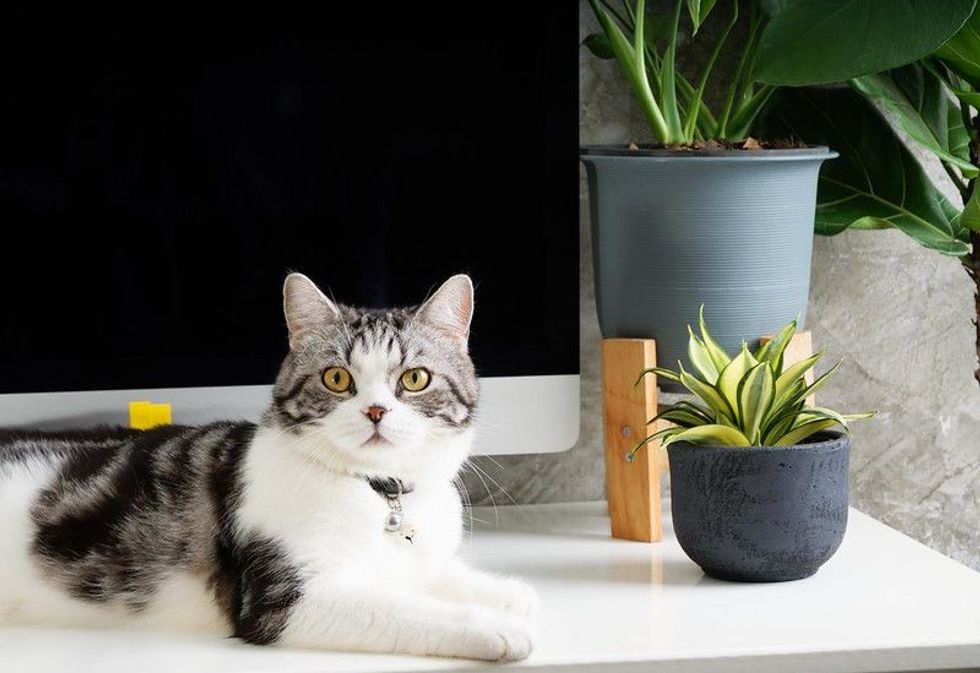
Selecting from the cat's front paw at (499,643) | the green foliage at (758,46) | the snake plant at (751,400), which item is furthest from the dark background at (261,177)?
the cat's front paw at (499,643)

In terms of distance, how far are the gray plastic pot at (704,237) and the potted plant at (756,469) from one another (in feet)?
0.33

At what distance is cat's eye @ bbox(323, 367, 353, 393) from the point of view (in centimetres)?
127

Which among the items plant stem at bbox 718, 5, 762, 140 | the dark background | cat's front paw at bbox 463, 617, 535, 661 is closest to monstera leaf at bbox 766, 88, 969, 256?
plant stem at bbox 718, 5, 762, 140

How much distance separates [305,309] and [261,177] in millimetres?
241

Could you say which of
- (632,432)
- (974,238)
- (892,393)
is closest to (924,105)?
(974,238)

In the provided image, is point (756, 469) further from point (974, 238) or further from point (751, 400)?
point (974, 238)

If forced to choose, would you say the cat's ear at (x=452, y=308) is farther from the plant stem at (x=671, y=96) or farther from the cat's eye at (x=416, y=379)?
the plant stem at (x=671, y=96)

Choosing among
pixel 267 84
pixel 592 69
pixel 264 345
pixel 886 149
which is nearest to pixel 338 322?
pixel 264 345

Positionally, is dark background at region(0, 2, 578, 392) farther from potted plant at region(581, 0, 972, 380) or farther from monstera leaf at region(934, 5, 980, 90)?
monstera leaf at region(934, 5, 980, 90)

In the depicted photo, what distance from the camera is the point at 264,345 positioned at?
150 cm

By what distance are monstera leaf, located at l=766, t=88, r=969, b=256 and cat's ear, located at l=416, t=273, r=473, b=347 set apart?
547 mm

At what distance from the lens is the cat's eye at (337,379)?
1268mm

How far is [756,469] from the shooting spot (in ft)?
4.28

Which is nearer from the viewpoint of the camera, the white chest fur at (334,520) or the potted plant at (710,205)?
the white chest fur at (334,520)
